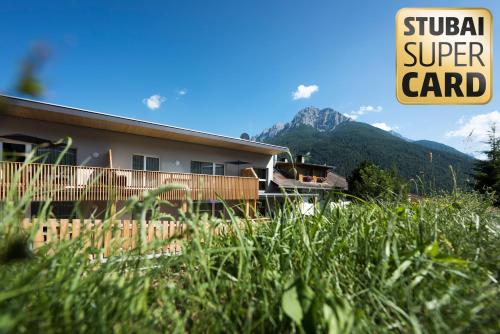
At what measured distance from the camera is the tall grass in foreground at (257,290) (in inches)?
23.4

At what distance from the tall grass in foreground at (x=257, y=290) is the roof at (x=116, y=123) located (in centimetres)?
845

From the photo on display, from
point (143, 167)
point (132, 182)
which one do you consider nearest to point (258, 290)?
point (132, 182)

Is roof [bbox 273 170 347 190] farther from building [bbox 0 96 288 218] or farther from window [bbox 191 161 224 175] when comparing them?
window [bbox 191 161 224 175]

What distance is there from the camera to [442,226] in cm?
134

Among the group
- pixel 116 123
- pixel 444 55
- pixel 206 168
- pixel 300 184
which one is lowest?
pixel 300 184

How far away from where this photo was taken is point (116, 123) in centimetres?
1291

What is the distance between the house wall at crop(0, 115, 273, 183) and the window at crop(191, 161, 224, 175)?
0.29 metres

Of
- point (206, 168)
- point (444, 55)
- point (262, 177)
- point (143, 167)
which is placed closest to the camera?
point (444, 55)

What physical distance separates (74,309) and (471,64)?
6.49 metres

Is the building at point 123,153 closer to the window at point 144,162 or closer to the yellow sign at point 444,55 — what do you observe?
the window at point 144,162

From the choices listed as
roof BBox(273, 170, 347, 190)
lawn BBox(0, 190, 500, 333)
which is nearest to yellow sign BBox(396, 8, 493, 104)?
roof BBox(273, 170, 347, 190)

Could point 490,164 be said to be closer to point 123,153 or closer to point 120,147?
point 123,153

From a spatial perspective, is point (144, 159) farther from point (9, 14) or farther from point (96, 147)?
point (9, 14)

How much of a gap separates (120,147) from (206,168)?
5896 millimetres
